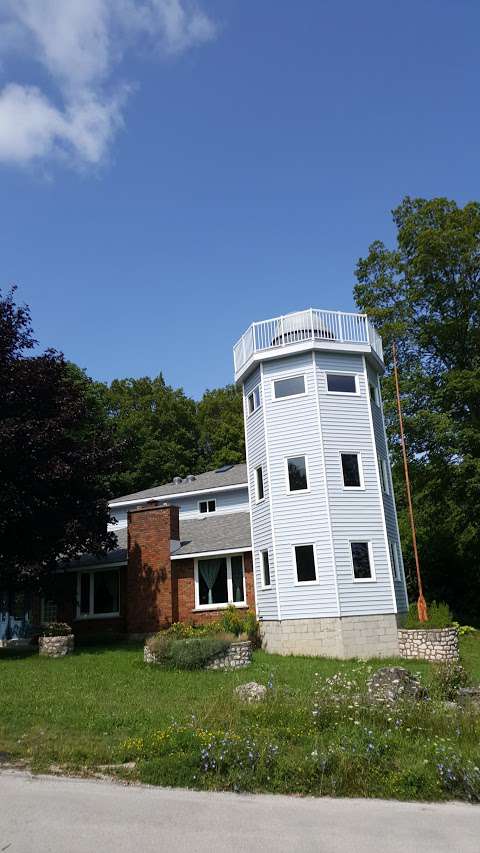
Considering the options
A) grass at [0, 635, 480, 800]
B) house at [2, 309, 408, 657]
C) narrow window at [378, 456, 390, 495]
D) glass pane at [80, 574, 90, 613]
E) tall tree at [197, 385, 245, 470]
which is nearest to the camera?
grass at [0, 635, 480, 800]

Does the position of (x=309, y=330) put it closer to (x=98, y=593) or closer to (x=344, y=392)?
(x=344, y=392)

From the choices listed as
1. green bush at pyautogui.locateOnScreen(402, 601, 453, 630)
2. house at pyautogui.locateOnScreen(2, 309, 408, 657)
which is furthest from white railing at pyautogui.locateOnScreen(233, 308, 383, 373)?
green bush at pyautogui.locateOnScreen(402, 601, 453, 630)

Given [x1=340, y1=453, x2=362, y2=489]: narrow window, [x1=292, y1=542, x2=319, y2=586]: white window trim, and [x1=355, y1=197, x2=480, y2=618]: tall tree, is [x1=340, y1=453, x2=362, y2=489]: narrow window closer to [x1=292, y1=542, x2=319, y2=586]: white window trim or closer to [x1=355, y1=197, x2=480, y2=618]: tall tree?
[x1=292, y1=542, x2=319, y2=586]: white window trim

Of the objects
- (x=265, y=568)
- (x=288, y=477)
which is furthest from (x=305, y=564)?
(x=288, y=477)

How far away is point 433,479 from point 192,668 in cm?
1763

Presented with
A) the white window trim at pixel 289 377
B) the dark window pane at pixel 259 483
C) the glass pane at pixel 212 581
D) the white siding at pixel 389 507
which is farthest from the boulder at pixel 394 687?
the glass pane at pixel 212 581

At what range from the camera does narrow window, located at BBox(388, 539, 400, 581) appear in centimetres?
2147

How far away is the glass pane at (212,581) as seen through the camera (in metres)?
22.8

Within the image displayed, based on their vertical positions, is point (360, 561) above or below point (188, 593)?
above

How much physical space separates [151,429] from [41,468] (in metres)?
A: 31.8

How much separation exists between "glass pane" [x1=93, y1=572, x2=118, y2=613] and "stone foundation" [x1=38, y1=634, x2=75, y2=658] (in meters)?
5.38

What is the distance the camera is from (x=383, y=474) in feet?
74.1

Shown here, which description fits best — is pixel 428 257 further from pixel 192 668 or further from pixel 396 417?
pixel 192 668

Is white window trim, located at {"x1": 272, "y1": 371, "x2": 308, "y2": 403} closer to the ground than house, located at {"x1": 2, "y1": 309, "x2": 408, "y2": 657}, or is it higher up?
higher up
